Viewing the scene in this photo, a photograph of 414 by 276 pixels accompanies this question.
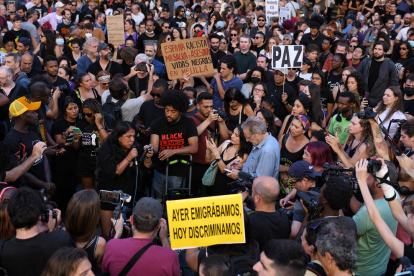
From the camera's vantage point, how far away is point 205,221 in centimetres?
369

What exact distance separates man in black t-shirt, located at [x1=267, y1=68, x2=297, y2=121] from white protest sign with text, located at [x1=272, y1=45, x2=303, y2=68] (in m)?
0.16

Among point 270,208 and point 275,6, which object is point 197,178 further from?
point 275,6

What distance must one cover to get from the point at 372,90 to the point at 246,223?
6.64 meters

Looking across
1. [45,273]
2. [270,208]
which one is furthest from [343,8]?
[45,273]

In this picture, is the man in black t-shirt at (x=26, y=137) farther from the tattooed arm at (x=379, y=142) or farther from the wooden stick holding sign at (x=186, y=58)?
the tattooed arm at (x=379, y=142)

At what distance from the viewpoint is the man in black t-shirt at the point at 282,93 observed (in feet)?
27.2

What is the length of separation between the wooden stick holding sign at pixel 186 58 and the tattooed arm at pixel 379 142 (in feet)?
11.4

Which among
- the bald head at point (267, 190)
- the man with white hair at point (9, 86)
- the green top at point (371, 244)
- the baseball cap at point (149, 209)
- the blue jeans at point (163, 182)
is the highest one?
the man with white hair at point (9, 86)

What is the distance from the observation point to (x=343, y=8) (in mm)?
18031

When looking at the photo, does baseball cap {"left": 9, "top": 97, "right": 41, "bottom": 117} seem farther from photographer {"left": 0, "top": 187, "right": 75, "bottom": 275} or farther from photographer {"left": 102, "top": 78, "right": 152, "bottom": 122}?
photographer {"left": 0, "top": 187, "right": 75, "bottom": 275}

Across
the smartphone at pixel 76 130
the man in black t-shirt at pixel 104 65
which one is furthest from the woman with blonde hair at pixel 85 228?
the man in black t-shirt at pixel 104 65

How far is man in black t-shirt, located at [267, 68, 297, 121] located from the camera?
27.2ft

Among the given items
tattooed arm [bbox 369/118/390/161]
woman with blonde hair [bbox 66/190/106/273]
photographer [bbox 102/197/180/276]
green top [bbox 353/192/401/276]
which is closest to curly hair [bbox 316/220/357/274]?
green top [bbox 353/192/401/276]

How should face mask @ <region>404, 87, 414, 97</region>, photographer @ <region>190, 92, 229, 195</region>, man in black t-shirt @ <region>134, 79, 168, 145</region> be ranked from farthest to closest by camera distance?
face mask @ <region>404, 87, 414, 97</region>
man in black t-shirt @ <region>134, 79, 168, 145</region>
photographer @ <region>190, 92, 229, 195</region>
